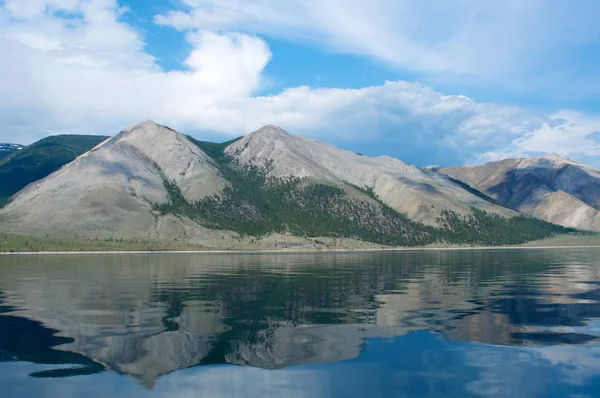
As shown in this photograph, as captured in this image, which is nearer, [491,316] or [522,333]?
[522,333]

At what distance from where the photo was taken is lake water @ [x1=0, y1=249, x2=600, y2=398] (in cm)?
3017

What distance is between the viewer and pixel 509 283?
89.3 metres

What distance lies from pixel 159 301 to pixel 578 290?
57167mm

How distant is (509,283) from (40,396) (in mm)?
77201

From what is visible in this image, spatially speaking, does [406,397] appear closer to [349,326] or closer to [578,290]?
[349,326]

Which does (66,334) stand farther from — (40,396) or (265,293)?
(265,293)

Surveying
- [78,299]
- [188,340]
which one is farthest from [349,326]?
[78,299]

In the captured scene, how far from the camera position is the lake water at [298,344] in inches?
1188

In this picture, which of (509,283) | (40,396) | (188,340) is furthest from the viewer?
(509,283)

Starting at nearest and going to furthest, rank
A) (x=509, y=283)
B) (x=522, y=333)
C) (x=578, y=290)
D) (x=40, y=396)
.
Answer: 1. (x=40, y=396)
2. (x=522, y=333)
3. (x=578, y=290)
4. (x=509, y=283)

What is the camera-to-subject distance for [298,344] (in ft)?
131

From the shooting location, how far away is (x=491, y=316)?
53.0m

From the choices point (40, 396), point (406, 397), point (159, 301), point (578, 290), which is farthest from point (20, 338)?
point (578, 290)

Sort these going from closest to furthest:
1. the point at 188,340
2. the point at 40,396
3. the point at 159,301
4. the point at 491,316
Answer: the point at 40,396
the point at 188,340
the point at 491,316
the point at 159,301
